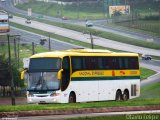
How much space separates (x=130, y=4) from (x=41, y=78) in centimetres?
14204

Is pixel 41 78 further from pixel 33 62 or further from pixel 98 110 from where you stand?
pixel 98 110

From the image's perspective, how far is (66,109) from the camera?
4044 centimetres

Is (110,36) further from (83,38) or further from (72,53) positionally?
(72,53)

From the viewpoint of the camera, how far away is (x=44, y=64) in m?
50.8

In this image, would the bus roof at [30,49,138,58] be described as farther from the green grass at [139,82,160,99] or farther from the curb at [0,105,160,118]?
the green grass at [139,82,160,99]

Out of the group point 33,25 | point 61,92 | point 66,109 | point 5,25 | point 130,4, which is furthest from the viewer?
point 130,4

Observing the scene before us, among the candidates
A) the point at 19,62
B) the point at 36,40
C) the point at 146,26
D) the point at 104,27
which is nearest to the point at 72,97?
the point at 19,62

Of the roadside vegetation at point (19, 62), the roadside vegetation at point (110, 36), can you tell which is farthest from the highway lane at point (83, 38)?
the roadside vegetation at point (19, 62)

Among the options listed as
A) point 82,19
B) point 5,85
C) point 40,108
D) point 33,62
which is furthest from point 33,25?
point 40,108

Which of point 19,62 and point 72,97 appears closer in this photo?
point 72,97

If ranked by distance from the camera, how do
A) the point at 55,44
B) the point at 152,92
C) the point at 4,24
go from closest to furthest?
→ 1. the point at 152,92
2. the point at 55,44
3. the point at 4,24

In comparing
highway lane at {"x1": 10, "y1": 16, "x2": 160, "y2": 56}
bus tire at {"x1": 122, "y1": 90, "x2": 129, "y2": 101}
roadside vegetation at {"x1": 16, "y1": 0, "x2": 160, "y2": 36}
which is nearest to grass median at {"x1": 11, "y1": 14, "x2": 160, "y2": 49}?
highway lane at {"x1": 10, "y1": 16, "x2": 160, "y2": 56}

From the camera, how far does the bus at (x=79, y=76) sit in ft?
164

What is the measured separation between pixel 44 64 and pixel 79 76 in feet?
9.79
